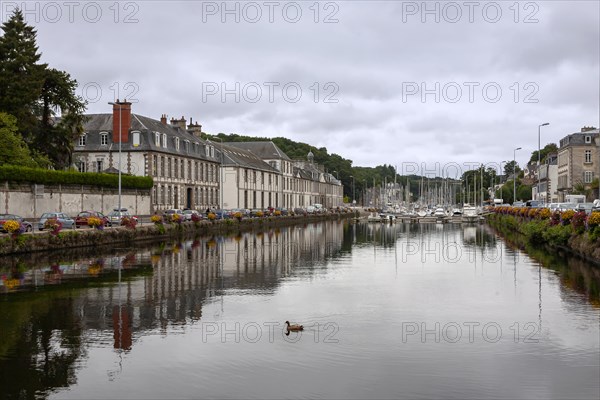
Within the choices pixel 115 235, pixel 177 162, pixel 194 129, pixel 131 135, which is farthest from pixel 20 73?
pixel 194 129

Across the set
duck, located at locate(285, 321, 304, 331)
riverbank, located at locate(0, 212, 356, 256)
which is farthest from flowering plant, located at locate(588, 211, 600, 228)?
riverbank, located at locate(0, 212, 356, 256)

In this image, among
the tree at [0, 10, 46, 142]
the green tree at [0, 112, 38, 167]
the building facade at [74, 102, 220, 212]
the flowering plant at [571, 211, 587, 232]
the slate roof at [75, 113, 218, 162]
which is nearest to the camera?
the flowering plant at [571, 211, 587, 232]

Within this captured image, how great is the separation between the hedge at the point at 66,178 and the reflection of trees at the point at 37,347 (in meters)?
26.0

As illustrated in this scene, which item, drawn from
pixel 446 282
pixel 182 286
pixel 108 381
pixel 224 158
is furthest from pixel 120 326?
pixel 224 158

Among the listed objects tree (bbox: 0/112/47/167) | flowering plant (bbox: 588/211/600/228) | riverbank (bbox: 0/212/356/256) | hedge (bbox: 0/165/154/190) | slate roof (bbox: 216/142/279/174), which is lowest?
riverbank (bbox: 0/212/356/256)

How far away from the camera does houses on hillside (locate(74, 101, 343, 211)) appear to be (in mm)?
64625

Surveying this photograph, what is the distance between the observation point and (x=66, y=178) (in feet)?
156

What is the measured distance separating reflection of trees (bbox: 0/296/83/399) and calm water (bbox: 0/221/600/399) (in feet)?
0.15

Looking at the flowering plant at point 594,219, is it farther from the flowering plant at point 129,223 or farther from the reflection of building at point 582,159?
the reflection of building at point 582,159

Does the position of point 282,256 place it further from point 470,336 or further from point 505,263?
point 470,336

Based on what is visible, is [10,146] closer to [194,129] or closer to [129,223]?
[129,223]

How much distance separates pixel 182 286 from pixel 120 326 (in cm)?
643

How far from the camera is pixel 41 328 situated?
46.6 ft

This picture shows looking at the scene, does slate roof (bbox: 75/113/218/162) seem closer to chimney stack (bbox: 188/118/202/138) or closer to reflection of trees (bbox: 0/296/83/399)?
chimney stack (bbox: 188/118/202/138)
